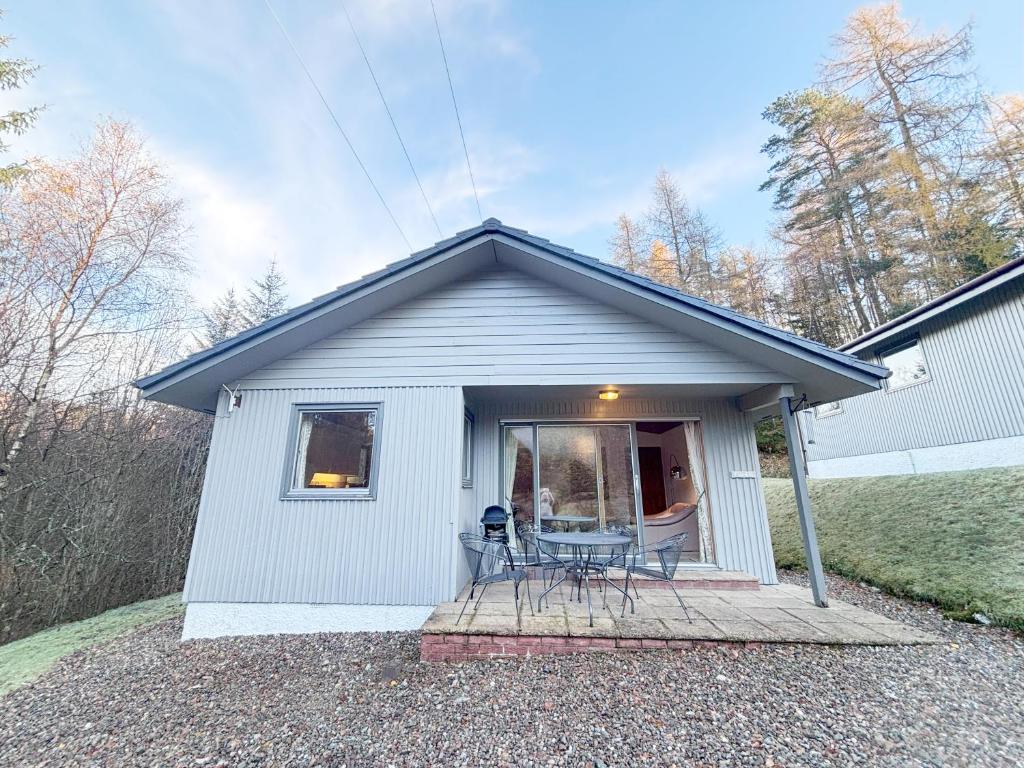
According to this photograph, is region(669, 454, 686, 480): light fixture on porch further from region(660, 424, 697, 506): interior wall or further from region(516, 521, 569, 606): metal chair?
region(516, 521, 569, 606): metal chair

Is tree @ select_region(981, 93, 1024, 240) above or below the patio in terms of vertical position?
above

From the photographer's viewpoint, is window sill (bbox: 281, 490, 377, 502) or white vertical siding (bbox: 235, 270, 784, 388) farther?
white vertical siding (bbox: 235, 270, 784, 388)

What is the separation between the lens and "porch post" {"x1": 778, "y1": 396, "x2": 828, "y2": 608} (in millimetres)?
4249

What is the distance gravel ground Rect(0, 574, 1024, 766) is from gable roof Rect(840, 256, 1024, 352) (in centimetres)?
746

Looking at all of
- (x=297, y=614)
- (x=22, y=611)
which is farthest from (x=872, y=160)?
(x=22, y=611)

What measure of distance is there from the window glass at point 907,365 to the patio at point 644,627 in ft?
29.7

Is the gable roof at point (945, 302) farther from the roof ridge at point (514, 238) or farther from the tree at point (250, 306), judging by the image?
the tree at point (250, 306)

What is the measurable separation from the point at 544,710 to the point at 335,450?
3.44m

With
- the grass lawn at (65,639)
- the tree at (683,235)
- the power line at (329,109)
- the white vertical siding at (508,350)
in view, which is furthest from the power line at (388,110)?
the tree at (683,235)

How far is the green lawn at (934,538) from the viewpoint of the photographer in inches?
184

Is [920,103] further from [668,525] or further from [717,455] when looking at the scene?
[668,525]

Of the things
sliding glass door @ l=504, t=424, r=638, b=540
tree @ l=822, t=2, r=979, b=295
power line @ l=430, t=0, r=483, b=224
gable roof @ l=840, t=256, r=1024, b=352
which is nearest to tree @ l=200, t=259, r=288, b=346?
power line @ l=430, t=0, r=483, b=224

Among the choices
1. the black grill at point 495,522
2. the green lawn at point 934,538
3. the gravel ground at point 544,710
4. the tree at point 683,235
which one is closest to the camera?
the gravel ground at point 544,710

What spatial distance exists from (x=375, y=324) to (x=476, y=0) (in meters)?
7.95
